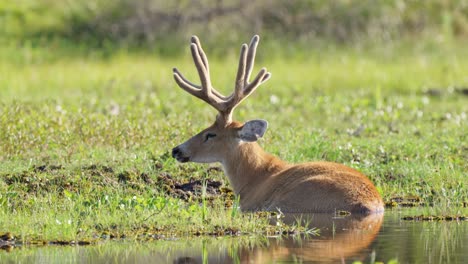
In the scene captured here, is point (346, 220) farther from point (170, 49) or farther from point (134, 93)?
point (170, 49)

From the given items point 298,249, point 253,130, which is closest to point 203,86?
point 253,130

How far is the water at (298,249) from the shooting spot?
8047 mm

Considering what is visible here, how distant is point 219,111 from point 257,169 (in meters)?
0.71

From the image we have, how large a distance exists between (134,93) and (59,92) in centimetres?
149

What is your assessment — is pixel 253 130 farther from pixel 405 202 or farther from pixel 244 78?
pixel 405 202

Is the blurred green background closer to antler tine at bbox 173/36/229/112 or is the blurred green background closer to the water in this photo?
antler tine at bbox 173/36/229/112

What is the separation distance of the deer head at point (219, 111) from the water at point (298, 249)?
1.99 meters

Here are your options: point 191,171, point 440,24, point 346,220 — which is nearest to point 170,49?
point 440,24

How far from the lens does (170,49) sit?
2472cm

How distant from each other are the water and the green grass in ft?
1.24

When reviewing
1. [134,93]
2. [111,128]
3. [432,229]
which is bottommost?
[432,229]

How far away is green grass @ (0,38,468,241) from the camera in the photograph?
9805 mm

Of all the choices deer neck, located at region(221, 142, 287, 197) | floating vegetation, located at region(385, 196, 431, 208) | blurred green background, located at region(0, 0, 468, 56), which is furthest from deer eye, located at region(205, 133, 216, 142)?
blurred green background, located at region(0, 0, 468, 56)

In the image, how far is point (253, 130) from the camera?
10.9 m
